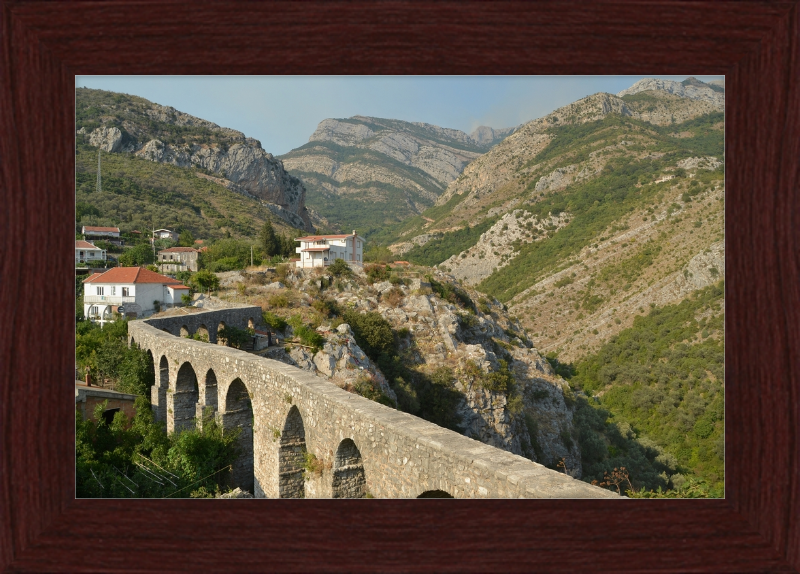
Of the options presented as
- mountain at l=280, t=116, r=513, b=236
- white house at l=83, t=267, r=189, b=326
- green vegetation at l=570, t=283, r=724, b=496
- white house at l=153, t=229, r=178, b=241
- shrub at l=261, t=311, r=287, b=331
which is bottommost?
green vegetation at l=570, t=283, r=724, b=496

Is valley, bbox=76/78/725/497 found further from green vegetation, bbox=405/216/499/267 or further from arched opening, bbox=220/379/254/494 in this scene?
arched opening, bbox=220/379/254/494

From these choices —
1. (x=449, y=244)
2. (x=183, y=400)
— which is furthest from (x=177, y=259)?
(x=449, y=244)

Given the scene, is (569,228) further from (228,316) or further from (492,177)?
(228,316)

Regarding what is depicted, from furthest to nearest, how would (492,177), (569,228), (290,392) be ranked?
(492,177), (569,228), (290,392)

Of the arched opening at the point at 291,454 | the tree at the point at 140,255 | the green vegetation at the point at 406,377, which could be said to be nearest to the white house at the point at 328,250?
the green vegetation at the point at 406,377

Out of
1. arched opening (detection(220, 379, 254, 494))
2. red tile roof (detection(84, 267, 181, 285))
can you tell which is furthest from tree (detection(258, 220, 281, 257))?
arched opening (detection(220, 379, 254, 494))

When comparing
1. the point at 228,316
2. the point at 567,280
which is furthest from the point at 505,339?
the point at 228,316

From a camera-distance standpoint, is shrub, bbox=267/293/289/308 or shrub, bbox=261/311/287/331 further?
shrub, bbox=267/293/289/308
